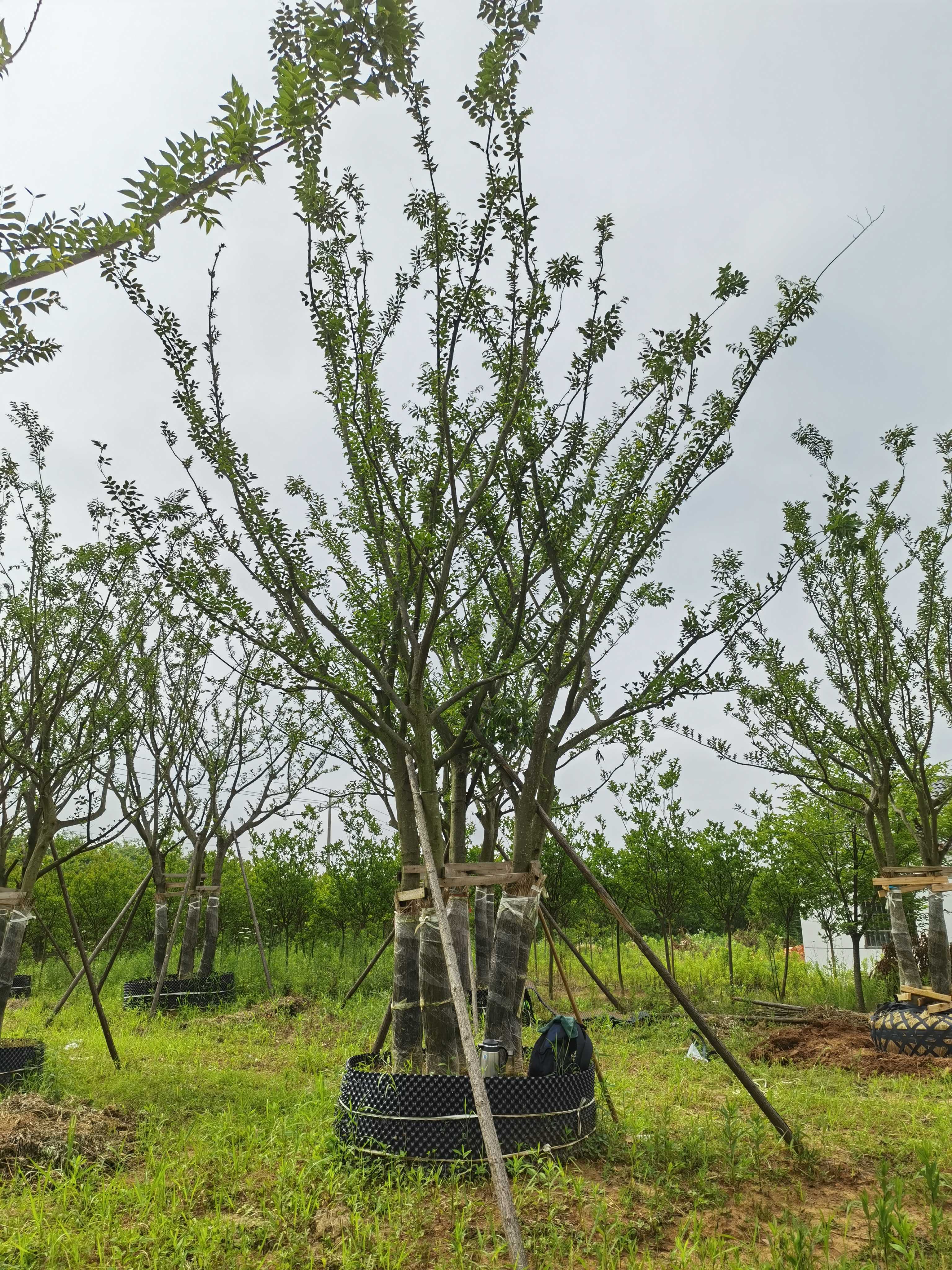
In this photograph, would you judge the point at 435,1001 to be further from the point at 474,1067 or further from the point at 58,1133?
the point at 58,1133

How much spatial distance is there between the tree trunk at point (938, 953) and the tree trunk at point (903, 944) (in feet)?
0.66

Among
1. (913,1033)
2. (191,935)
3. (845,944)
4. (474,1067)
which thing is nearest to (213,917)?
(191,935)

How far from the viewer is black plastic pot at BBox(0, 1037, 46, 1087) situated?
7285mm

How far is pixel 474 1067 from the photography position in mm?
4113

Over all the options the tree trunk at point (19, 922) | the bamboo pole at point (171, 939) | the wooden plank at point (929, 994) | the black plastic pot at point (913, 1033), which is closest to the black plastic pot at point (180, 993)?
the bamboo pole at point (171, 939)

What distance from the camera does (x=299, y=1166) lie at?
4.86 metres

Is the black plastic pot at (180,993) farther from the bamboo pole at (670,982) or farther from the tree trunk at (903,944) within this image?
the tree trunk at (903,944)

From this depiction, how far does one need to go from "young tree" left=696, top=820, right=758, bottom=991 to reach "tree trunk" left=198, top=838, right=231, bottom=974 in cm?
893

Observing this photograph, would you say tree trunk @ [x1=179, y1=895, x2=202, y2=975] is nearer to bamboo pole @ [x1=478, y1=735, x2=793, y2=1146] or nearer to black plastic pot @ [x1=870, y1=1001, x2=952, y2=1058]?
bamboo pole @ [x1=478, y1=735, x2=793, y2=1146]

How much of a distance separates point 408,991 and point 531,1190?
2.05 meters

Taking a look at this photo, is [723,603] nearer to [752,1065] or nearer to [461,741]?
[461,741]

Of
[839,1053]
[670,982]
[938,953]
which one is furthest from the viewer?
[938,953]

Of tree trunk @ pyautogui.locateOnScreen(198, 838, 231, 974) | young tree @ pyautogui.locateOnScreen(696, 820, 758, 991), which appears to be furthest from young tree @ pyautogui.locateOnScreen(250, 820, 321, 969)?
young tree @ pyautogui.locateOnScreen(696, 820, 758, 991)

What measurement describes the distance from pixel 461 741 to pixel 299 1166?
2881 millimetres
